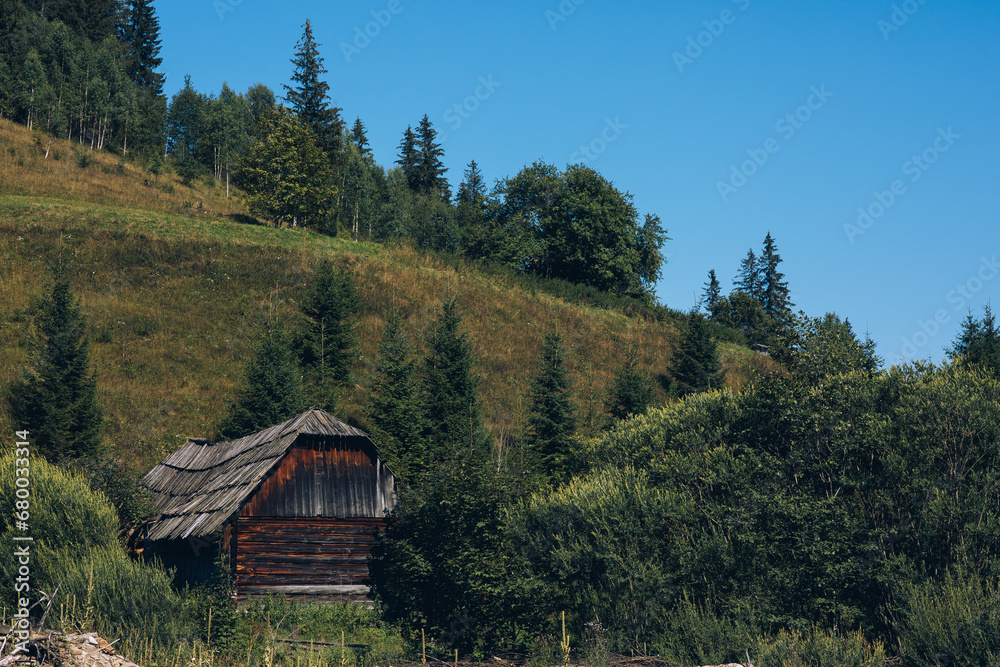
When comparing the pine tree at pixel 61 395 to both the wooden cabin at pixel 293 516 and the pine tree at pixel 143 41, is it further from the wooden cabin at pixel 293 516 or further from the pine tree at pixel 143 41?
the pine tree at pixel 143 41

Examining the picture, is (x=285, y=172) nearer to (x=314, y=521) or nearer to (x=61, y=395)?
(x=61, y=395)

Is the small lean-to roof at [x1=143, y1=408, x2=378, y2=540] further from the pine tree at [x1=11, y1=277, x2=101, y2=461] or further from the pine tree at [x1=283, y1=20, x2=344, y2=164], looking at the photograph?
the pine tree at [x1=283, y1=20, x2=344, y2=164]

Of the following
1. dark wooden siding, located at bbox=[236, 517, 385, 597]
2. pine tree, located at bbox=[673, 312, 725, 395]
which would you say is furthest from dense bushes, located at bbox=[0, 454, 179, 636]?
pine tree, located at bbox=[673, 312, 725, 395]

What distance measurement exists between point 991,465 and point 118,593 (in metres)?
24.2

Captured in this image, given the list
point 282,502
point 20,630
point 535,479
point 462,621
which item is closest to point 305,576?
point 282,502

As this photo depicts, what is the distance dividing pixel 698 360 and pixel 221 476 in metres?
34.9

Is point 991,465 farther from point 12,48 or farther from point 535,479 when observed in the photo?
point 12,48

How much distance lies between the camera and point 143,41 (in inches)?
4690

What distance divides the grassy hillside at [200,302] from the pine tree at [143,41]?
43.1 meters

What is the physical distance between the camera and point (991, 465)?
23.4 m

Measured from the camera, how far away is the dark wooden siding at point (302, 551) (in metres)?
25.2

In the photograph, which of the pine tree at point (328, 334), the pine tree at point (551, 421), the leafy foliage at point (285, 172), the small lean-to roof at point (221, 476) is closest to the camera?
the small lean-to roof at point (221, 476)

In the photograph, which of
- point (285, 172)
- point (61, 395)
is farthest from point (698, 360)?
point (285, 172)

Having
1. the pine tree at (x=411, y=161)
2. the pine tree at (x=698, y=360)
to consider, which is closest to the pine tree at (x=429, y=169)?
the pine tree at (x=411, y=161)
